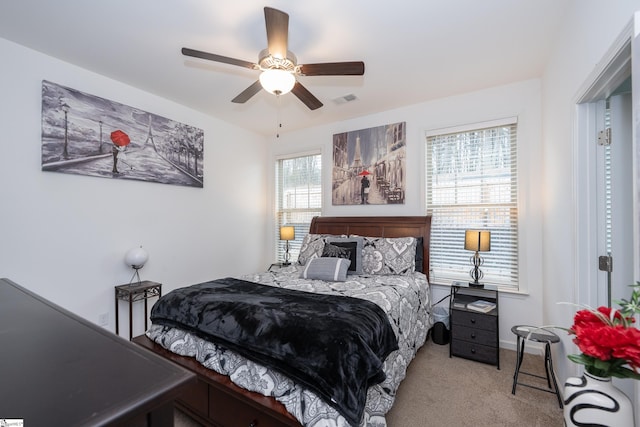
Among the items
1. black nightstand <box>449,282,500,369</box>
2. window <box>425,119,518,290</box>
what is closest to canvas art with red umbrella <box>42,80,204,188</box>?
window <box>425,119,518,290</box>

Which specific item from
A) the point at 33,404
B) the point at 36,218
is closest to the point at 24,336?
the point at 33,404

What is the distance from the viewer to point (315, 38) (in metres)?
2.39

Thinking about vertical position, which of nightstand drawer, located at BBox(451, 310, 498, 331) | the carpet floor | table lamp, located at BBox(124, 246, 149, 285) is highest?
table lamp, located at BBox(124, 246, 149, 285)

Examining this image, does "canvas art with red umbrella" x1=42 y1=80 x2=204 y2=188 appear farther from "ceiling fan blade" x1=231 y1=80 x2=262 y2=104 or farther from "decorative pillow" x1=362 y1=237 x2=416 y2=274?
"decorative pillow" x1=362 y1=237 x2=416 y2=274

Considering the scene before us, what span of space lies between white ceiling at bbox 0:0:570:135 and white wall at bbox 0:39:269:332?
8.9 inches

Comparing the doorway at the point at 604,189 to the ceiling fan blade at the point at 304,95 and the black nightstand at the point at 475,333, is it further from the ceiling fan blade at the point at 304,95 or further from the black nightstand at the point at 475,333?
the ceiling fan blade at the point at 304,95

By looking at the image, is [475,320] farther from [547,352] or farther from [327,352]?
[327,352]

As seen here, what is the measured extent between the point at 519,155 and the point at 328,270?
7.96ft

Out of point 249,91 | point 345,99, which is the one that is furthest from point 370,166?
point 249,91

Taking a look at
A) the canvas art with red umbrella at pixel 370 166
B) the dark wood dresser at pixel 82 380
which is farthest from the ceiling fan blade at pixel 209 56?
the canvas art with red umbrella at pixel 370 166

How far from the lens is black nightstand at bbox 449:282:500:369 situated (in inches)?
106

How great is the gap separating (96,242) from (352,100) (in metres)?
3.28

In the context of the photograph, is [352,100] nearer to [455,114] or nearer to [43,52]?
[455,114]

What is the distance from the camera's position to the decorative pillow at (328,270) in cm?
288
